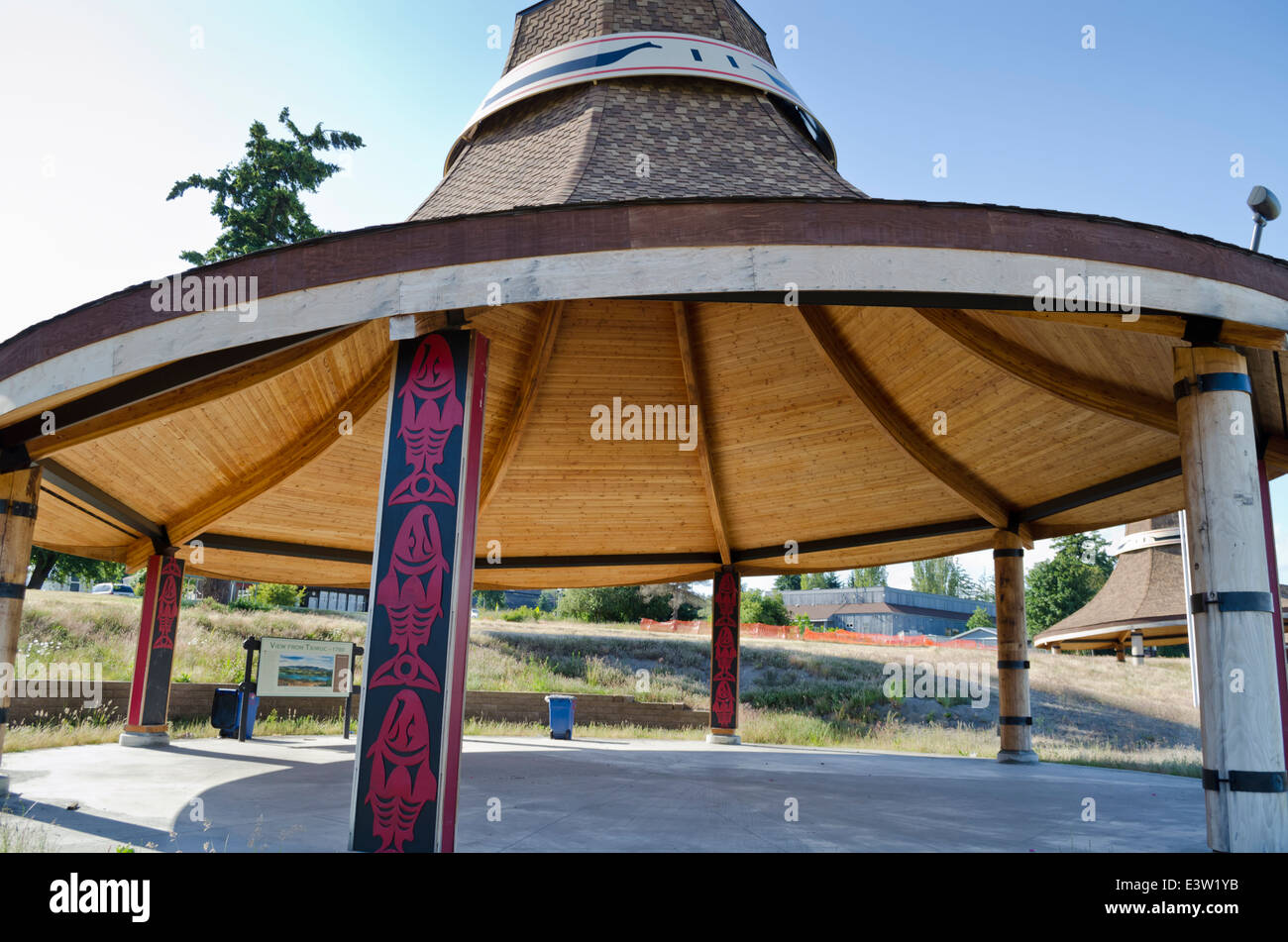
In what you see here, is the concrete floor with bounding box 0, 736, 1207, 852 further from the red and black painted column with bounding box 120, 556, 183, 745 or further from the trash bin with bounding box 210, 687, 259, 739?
the trash bin with bounding box 210, 687, 259, 739

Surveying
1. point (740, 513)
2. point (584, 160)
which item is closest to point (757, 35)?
point (584, 160)

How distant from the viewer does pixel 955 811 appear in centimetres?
888

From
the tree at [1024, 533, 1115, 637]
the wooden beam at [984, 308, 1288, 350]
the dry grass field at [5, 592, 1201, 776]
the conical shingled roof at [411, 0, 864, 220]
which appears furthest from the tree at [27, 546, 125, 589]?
the tree at [1024, 533, 1115, 637]

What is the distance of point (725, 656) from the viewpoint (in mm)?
18719

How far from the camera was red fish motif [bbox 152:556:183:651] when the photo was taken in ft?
49.9

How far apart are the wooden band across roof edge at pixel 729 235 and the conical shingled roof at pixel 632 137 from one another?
9.89 feet

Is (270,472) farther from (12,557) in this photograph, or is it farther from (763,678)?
(763,678)

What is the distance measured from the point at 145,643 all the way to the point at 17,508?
7.23 m

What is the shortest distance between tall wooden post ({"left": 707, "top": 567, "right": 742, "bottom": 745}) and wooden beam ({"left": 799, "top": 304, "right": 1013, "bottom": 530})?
5830mm

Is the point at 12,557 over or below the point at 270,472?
below

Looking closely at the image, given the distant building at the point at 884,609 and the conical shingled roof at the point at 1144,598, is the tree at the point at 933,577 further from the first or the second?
the conical shingled roof at the point at 1144,598

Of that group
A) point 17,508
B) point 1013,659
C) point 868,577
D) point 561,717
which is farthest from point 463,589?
point 868,577

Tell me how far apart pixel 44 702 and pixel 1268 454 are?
830 inches

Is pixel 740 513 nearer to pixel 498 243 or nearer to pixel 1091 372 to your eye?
pixel 1091 372
